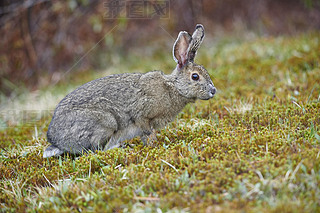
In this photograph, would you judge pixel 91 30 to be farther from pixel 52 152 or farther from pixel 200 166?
pixel 200 166

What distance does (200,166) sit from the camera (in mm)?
4465

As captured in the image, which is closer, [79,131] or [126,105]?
[79,131]

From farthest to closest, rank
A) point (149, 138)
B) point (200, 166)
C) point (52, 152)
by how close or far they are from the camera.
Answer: point (149, 138)
point (52, 152)
point (200, 166)

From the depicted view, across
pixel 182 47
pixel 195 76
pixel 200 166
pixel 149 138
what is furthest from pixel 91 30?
pixel 200 166

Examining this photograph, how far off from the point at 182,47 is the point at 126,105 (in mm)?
1599

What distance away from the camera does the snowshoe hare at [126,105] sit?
5.66m

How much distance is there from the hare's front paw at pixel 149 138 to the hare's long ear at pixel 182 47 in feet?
4.92

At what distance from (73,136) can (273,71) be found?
6.24m

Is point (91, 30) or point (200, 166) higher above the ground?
point (91, 30)

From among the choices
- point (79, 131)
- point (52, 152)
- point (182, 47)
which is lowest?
point (52, 152)

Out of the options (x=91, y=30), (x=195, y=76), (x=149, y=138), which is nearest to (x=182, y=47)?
(x=195, y=76)

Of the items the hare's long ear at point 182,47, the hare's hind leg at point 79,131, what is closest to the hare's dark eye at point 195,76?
the hare's long ear at point 182,47

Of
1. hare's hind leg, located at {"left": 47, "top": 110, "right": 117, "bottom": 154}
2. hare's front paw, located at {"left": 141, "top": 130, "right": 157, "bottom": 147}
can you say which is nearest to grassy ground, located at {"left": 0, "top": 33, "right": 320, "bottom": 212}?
hare's front paw, located at {"left": 141, "top": 130, "right": 157, "bottom": 147}

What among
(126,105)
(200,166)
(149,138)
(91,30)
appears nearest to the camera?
(200,166)
